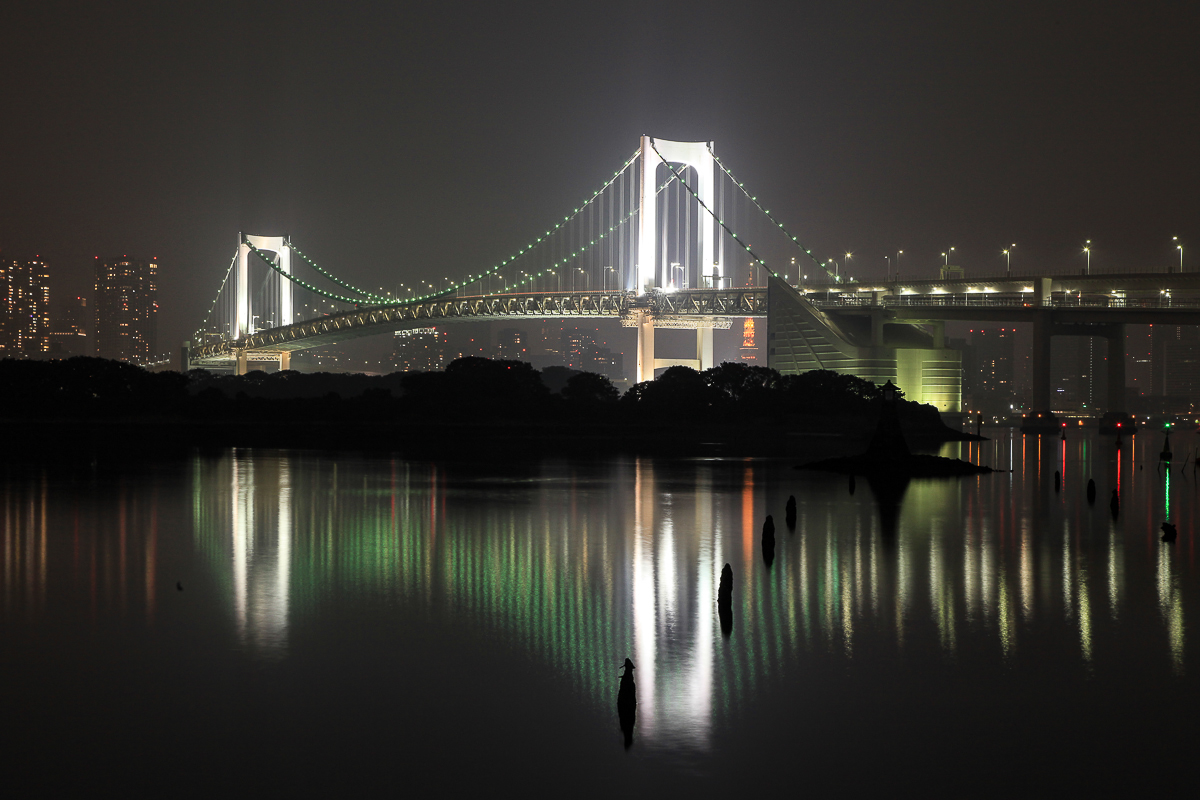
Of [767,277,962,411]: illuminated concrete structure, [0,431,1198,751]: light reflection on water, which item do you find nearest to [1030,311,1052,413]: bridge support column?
[767,277,962,411]: illuminated concrete structure

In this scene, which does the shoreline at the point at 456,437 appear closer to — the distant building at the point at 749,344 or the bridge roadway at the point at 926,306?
the bridge roadway at the point at 926,306

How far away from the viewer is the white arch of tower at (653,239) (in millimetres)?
57438

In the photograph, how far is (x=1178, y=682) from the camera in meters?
8.84

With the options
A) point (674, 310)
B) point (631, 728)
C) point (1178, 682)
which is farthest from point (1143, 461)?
point (631, 728)

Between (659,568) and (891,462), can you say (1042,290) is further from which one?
(659,568)

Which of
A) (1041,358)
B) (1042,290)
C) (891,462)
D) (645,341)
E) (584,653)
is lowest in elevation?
(584,653)

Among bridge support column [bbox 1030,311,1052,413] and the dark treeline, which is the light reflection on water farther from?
bridge support column [bbox 1030,311,1052,413]

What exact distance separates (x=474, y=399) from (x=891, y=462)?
2568 centimetres

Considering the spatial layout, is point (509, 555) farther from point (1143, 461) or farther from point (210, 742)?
point (1143, 461)

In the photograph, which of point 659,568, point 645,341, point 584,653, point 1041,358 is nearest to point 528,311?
point 645,341

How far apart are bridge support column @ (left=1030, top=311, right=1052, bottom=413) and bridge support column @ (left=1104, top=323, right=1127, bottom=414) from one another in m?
4.55

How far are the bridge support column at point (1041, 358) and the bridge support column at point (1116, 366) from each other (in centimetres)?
455

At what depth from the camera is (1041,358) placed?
5650cm

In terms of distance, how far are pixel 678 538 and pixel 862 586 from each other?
4.27 m
